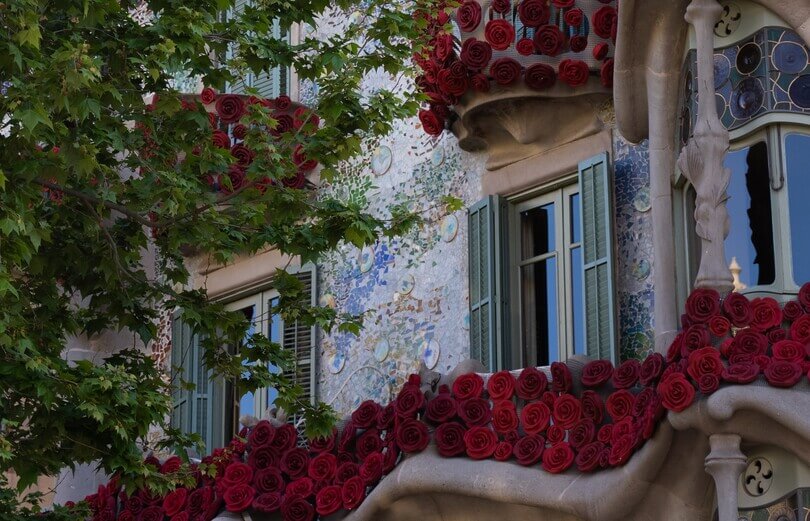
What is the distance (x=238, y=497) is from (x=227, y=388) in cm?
275

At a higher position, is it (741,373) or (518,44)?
(518,44)

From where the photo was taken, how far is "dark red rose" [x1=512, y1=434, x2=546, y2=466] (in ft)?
36.8

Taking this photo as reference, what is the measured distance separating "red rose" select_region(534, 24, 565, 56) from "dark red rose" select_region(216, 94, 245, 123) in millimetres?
3079

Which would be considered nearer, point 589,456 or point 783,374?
point 783,374

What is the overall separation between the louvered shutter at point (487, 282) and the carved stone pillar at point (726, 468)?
284 centimetres

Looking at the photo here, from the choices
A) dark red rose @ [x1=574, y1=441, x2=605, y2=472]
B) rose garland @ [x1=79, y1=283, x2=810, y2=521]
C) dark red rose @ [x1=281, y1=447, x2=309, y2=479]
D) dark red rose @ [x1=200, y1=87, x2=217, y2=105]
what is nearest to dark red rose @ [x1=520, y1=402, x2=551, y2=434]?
rose garland @ [x1=79, y1=283, x2=810, y2=521]

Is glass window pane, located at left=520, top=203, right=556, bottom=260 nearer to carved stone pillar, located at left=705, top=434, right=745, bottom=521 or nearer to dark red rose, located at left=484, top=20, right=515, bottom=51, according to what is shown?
dark red rose, located at left=484, top=20, right=515, bottom=51

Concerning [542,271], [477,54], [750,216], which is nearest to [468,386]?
[542,271]

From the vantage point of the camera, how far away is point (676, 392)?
1002 centimetres

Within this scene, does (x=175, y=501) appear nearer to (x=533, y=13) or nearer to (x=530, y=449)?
(x=530, y=449)

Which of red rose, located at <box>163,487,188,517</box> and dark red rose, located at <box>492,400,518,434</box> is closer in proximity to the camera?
dark red rose, located at <box>492,400,518,434</box>

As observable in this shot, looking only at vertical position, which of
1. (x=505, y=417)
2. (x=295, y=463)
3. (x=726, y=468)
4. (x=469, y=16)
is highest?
(x=469, y=16)

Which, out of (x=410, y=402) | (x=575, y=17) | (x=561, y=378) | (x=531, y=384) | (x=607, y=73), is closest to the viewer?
(x=561, y=378)

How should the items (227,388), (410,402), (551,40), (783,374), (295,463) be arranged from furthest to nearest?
(227,388)
(295,463)
(551,40)
(410,402)
(783,374)
